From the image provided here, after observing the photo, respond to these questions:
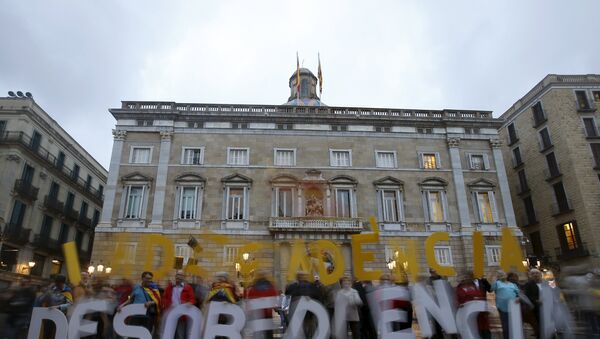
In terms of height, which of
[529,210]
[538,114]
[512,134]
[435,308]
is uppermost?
[538,114]

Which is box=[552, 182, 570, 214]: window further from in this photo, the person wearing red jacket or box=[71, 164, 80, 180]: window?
box=[71, 164, 80, 180]: window

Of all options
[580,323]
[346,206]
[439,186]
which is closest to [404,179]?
[439,186]

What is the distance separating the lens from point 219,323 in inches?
305

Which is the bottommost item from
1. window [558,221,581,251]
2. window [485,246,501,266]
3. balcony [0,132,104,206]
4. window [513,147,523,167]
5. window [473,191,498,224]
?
window [485,246,501,266]

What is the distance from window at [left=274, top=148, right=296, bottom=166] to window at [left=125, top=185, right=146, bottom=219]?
924 centimetres

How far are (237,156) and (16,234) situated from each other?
16.6 m

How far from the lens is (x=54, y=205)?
3159cm

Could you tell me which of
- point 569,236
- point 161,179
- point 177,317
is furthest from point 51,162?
point 569,236

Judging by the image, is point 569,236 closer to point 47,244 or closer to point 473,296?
point 473,296

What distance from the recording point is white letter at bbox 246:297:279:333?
7496 millimetres

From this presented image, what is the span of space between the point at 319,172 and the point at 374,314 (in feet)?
61.5

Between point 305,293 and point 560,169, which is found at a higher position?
point 560,169

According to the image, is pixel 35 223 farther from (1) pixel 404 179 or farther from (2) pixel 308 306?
(2) pixel 308 306

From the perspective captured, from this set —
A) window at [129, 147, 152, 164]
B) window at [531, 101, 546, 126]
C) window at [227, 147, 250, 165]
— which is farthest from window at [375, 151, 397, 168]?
window at [129, 147, 152, 164]
